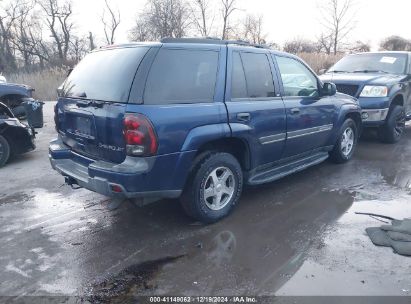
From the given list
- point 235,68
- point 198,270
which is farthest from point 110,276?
point 235,68

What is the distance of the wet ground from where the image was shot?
9.89ft

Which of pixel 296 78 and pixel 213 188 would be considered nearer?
pixel 213 188

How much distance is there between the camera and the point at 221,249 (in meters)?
3.56

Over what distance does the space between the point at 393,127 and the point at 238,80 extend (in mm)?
4910

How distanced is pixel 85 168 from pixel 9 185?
234 cm

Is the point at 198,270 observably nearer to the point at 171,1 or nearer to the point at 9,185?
the point at 9,185

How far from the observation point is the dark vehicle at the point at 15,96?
1011 cm

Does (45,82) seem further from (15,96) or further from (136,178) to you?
(136,178)

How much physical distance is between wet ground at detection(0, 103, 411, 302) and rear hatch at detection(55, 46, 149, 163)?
2.96ft

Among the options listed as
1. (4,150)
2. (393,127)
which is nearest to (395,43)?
(393,127)

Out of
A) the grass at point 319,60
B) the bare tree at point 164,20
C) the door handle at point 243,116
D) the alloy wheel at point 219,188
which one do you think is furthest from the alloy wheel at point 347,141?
the bare tree at point 164,20

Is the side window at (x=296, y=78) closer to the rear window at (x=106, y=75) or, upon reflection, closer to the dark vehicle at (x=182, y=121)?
the dark vehicle at (x=182, y=121)

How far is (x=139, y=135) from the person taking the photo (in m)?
3.33

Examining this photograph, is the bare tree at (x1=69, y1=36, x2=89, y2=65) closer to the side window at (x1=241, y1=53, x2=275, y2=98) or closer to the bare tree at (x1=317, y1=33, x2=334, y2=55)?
the bare tree at (x1=317, y1=33, x2=334, y2=55)
